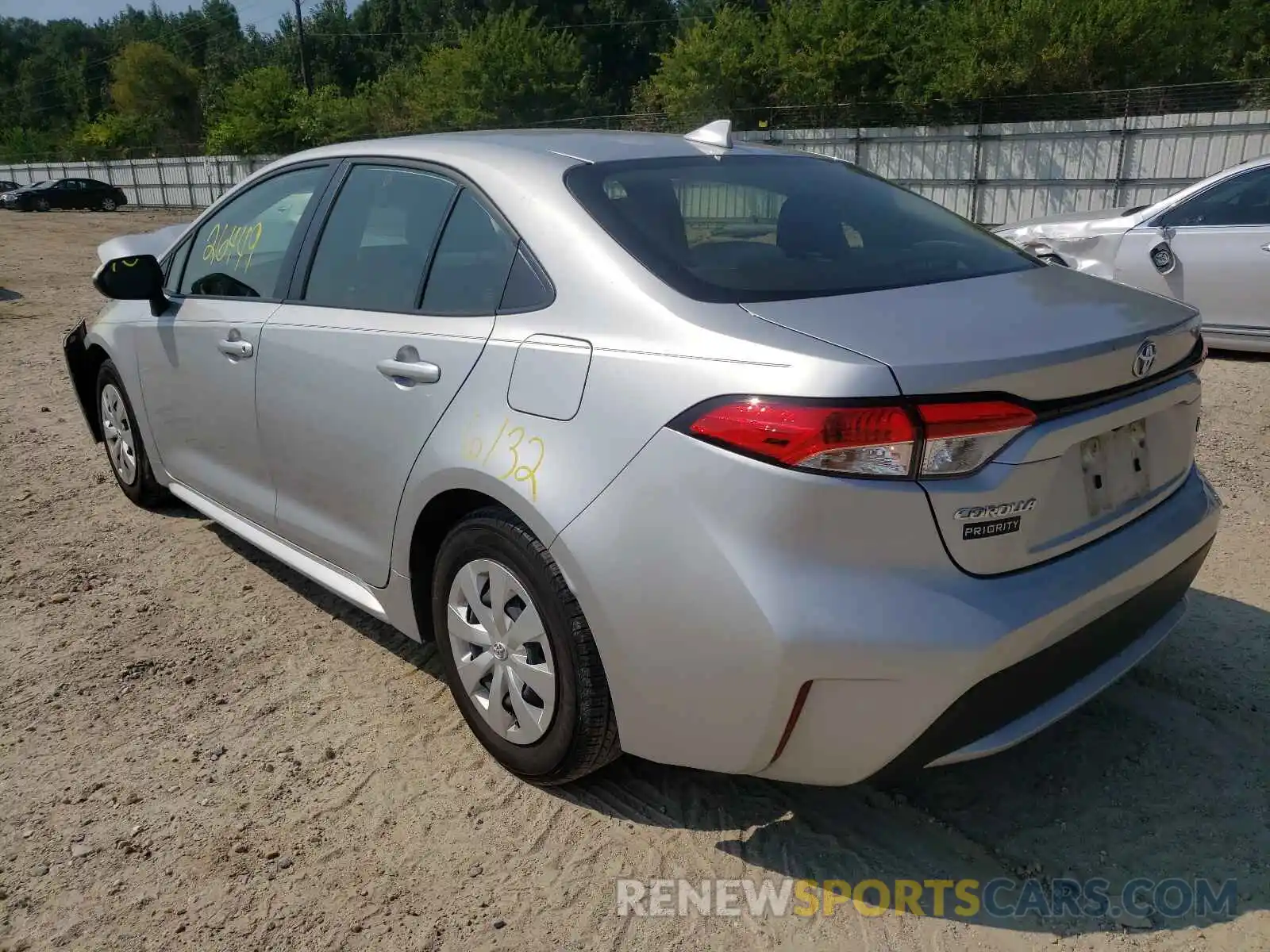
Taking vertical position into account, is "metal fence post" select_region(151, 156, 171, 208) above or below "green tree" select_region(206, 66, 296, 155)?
below

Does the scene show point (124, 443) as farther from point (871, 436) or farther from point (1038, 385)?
point (1038, 385)

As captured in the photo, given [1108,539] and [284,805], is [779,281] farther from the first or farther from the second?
[284,805]

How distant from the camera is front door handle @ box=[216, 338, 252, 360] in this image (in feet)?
11.4

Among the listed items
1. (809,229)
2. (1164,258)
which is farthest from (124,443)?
(1164,258)

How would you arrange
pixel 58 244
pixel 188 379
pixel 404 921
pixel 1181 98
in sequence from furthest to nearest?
pixel 58 244 < pixel 1181 98 < pixel 188 379 < pixel 404 921

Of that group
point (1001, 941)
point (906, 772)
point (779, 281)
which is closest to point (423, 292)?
point (779, 281)

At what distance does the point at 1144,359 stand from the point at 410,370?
72.2 inches

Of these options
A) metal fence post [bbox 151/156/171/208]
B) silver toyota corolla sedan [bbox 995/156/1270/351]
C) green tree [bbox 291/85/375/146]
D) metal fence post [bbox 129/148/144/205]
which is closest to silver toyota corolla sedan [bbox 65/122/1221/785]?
silver toyota corolla sedan [bbox 995/156/1270/351]

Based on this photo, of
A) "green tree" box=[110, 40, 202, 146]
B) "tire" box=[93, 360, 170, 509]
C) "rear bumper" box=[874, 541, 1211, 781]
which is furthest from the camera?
"green tree" box=[110, 40, 202, 146]

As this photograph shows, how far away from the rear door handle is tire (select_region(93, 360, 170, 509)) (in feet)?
7.32

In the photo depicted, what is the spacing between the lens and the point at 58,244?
23625 millimetres

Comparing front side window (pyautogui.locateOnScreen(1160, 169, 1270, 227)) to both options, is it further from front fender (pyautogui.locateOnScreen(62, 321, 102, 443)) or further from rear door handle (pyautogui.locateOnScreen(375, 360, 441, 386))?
front fender (pyautogui.locateOnScreen(62, 321, 102, 443))

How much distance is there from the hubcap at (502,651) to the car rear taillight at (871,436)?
791mm

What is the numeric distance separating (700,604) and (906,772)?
59 centimetres
